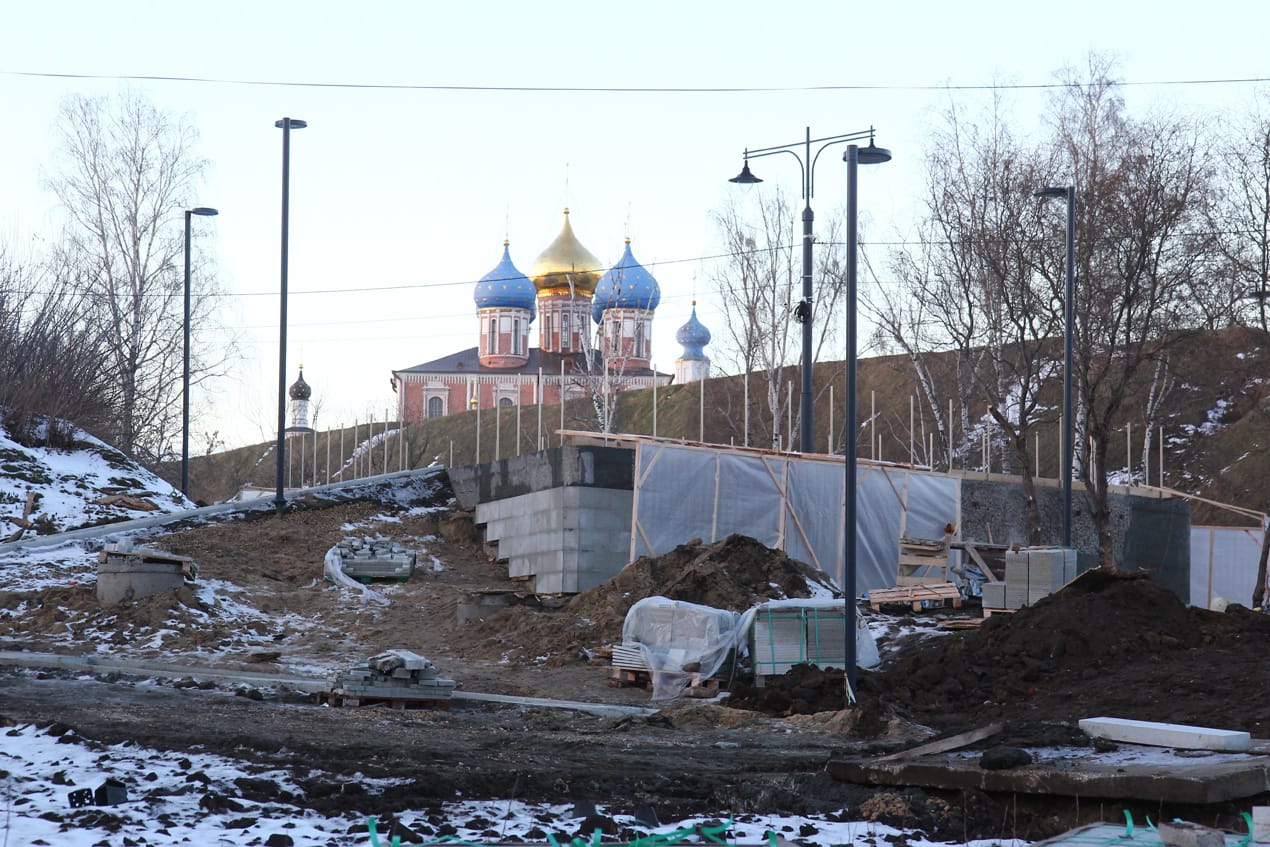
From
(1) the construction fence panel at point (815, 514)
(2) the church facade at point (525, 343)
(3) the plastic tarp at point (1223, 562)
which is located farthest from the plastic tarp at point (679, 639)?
(2) the church facade at point (525, 343)

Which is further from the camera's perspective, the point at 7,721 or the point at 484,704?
the point at 484,704

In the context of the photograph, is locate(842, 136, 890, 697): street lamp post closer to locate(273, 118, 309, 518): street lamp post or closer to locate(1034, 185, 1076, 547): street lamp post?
locate(1034, 185, 1076, 547): street lamp post

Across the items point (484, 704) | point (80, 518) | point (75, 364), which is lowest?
point (484, 704)

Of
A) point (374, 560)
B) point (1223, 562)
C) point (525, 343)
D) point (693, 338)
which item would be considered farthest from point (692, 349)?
point (374, 560)

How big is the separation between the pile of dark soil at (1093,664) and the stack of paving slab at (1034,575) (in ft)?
7.87

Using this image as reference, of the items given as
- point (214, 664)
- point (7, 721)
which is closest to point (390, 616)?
point (214, 664)

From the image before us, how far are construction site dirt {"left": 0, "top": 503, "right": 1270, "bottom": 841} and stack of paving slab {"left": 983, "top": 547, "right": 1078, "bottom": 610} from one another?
102 cm

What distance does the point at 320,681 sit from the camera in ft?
53.9

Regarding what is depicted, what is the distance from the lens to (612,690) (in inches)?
698

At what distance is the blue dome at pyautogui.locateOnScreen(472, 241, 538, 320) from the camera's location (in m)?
85.4

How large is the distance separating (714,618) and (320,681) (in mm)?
4766

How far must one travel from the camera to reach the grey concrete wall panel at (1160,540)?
31594mm

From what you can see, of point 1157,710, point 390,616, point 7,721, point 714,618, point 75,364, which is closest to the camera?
point 7,721

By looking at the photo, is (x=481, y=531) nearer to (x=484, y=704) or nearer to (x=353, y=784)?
(x=484, y=704)
